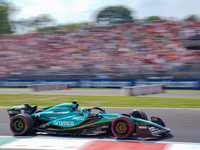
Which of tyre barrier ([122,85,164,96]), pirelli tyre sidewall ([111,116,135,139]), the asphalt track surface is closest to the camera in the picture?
pirelli tyre sidewall ([111,116,135,139])

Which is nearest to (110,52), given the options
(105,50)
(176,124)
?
(105,50)

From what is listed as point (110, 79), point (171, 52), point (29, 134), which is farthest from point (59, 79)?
point (29, 134)

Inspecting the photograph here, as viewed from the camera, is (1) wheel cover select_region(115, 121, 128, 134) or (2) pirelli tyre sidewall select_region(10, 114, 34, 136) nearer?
(1) wheel cover select_region(115, 121, 128, 134)

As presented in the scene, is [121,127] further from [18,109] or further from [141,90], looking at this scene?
[141,90]

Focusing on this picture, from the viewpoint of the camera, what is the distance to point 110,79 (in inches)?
875

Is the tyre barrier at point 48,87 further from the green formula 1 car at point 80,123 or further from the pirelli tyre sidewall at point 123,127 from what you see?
the pirelli tyre sidewall at point 123,127

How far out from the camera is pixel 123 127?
6.00 m

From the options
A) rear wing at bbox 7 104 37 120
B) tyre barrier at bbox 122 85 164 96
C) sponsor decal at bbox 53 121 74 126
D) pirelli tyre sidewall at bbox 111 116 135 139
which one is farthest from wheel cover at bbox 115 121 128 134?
tyre barrier at bbox 122 85 164 96

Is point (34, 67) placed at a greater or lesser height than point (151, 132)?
greater

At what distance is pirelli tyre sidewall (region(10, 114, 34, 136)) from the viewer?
6.57 meters

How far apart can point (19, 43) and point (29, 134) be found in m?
22.6

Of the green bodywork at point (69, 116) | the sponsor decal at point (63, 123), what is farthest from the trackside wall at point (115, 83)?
the sponsor decal at point (63, 123)

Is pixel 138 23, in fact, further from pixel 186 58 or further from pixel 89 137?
pixel 89 137

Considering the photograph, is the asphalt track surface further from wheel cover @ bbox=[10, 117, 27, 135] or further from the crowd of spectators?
the crowd of spectators
